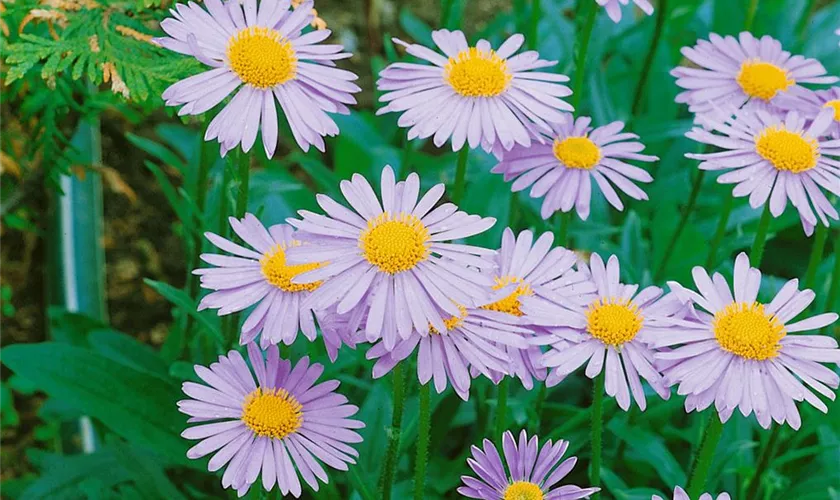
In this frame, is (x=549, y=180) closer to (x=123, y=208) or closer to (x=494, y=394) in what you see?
(x=494, y=394)

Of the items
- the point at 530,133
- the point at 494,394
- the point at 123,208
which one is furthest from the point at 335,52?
the point at 123,208

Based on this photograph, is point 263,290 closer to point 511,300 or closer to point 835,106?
point 511,300

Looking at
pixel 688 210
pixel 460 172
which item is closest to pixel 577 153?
pixel 460 172

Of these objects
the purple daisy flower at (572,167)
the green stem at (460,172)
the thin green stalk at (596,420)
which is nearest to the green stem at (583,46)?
the purple daisy flower at (572,167)

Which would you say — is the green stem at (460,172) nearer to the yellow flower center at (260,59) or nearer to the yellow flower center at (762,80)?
the yellow flower center at (260,59)

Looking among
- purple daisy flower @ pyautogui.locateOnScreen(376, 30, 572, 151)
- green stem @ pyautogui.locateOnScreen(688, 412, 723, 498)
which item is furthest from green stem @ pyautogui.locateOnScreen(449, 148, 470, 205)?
green stem @ pyautogui.locateOnScreen(688, 412, 723, 498)

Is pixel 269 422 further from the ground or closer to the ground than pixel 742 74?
closer to the ground
